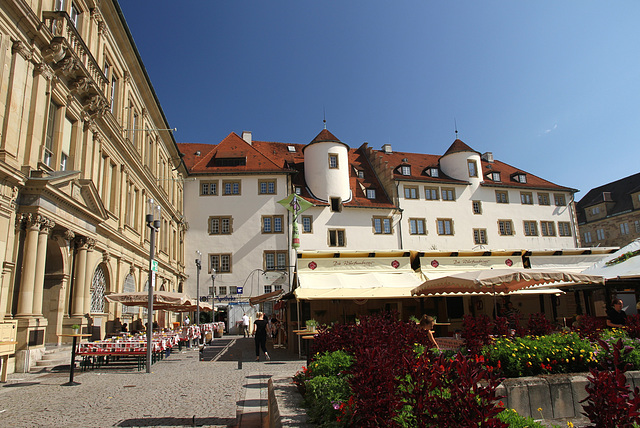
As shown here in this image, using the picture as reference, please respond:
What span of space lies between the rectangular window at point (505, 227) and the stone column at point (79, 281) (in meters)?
40.0

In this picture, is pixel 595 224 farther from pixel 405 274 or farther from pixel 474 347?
pixel 474 347

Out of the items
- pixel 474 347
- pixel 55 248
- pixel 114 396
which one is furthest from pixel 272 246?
pixel 474 347

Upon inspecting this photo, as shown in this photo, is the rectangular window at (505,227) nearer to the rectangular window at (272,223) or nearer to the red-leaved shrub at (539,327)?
the rectangular window at (272,223)

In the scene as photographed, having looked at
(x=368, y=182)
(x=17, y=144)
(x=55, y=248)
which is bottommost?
(x=55, y=248)

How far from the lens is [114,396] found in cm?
1020

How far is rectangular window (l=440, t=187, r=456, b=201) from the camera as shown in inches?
1874

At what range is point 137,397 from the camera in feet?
33.0

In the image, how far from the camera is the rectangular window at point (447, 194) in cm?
4759

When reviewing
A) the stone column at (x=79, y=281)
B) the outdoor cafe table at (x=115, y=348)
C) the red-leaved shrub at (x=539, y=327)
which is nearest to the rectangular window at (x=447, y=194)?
the stone column at (x=79, y=281)

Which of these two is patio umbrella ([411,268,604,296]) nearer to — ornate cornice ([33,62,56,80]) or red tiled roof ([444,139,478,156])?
ornate cornice ([33,62,56,80])

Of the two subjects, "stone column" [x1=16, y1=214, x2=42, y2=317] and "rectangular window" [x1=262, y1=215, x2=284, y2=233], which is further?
"rectangular window" [x1=262, y1=215, x2=284, y2=233]

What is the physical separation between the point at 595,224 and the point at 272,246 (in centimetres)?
4885

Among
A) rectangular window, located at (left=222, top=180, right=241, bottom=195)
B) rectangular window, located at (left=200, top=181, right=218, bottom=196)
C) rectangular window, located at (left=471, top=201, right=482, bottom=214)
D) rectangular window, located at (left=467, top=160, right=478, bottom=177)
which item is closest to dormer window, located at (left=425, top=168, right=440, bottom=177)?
rectangular window, located at (left=467, top=160, right=478, bottom=177)

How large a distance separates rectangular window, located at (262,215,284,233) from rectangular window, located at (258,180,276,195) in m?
2.23
